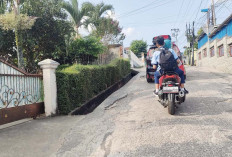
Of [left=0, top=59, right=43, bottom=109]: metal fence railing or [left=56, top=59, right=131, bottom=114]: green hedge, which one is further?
[left=56, top=59, right=131, bottom=114]: green hedge

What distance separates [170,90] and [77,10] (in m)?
13.7

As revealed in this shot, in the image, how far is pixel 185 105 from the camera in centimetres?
523

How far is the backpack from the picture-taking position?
429 centimetres

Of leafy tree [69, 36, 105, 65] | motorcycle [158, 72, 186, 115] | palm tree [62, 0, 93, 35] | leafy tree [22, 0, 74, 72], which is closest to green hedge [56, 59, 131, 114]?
motorcycle [158, 72, 186, 115]

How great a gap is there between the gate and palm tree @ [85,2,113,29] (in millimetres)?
11615

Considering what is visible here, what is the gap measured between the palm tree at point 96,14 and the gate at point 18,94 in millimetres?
11615

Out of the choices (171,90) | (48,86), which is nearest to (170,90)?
(171,90)

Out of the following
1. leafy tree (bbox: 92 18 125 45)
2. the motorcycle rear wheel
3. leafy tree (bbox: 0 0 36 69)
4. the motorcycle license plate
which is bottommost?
the motorcycle rear wheel

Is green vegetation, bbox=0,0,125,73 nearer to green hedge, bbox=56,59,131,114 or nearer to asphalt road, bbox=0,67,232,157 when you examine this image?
green hedge, bbox=56,59,131,114

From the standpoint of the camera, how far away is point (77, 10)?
52.1 feet

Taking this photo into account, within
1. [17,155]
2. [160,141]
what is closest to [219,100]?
[160,141]

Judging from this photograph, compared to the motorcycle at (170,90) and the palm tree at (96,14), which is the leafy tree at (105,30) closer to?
the palm tree at (96,14)

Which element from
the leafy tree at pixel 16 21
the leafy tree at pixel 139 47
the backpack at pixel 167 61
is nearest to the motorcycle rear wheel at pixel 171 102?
the backpack at pixel 167 61

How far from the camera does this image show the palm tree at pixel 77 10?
15445 millimetres
